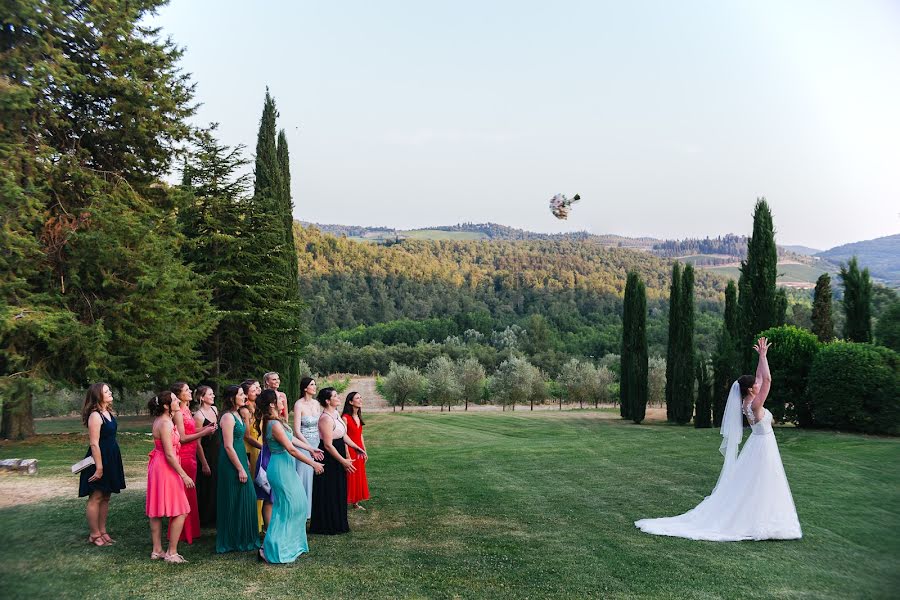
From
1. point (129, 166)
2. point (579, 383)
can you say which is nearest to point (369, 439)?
point (129, 166)

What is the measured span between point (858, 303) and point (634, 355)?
439 inches

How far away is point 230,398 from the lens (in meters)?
7.95

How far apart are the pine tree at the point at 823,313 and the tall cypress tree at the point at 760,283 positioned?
5.15m

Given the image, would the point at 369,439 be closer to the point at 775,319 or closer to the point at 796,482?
the point at 796,482

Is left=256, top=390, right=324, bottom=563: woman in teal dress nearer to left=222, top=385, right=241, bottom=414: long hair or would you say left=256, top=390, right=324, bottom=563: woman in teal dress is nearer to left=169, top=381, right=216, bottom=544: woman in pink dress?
left=222, top=385, right=241, bottom=414: long hair

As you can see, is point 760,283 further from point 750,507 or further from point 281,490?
point 281,490

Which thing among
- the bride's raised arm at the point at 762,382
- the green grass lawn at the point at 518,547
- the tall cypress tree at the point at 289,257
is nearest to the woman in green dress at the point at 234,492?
the green grass lawn at the point at 518,547

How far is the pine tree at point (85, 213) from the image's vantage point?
55.2 ft

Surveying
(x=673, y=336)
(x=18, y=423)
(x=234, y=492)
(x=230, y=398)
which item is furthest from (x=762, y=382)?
(x=673, y=336)

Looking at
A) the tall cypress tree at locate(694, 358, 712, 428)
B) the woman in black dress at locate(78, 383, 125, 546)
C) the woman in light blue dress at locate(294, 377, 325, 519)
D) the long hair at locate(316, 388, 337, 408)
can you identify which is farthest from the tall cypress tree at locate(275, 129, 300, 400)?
the woman in black dress at locate(78, 383, 125, 546)

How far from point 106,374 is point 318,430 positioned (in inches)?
458

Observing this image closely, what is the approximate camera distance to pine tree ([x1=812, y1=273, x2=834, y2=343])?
29.0m

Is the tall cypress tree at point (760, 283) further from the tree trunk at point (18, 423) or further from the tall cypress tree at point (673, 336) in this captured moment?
the tree trunk at point (18, 423)

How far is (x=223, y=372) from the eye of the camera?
2677cm
